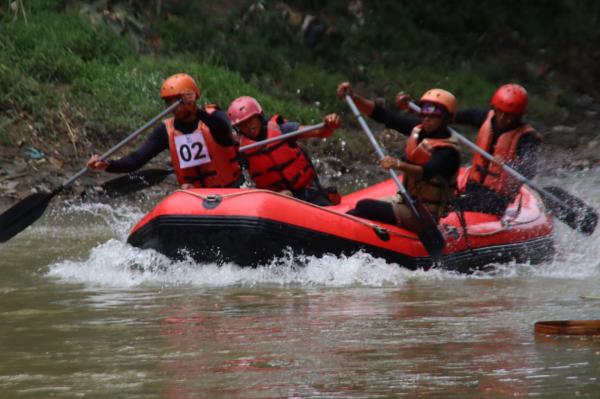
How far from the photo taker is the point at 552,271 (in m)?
8.37

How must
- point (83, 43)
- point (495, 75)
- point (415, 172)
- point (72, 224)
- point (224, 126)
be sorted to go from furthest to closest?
point (495, 75)
point (83, 43)
point (72, 224)
point (224, 126)
point (415, 172)

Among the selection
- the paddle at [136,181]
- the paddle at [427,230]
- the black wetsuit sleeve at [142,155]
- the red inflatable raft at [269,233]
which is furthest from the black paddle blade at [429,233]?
the black wetsuit sleeve at [142,155]

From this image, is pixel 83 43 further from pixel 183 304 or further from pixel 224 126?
pixel 183 304

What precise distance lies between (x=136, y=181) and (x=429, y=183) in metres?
2.56

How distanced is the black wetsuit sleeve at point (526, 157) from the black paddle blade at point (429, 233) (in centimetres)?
93

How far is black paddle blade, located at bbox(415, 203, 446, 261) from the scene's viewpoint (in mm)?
8420

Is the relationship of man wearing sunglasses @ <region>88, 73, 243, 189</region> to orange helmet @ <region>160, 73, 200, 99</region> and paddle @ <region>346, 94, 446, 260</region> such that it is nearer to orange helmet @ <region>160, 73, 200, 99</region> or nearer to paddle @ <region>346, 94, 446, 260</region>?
orange helmet @ <region>160, 73, 200, 99</region>

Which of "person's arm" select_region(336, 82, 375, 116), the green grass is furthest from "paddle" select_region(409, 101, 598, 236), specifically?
the green grass

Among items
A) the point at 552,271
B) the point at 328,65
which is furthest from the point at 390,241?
the point at 328,65

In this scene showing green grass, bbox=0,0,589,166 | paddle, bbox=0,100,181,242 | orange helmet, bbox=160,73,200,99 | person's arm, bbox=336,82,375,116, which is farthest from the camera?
green grass, bbox=0,0,589,166

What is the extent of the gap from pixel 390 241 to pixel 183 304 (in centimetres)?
181

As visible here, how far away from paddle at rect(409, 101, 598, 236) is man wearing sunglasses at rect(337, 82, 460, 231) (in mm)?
275

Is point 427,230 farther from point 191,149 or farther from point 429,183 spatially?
point 191,149

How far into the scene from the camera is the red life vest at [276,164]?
30.2 ft
